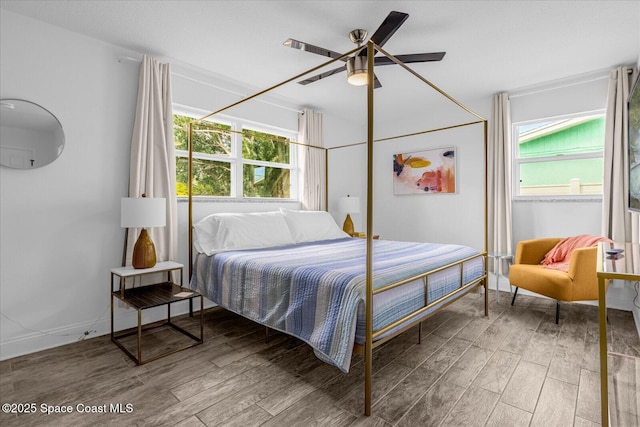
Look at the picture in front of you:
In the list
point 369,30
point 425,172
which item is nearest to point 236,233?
point 369,30

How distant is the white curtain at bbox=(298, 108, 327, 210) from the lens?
4.55 metres

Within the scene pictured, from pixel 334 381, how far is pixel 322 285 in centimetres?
62

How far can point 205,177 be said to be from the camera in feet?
12.1

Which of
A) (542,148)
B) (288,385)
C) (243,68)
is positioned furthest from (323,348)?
(542,148)

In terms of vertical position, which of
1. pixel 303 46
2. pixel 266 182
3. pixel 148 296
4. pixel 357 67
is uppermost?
pixel 303 46

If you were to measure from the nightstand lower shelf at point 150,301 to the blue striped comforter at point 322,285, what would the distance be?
12.3 inches

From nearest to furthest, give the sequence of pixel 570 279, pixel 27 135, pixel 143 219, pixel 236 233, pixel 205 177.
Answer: pixel 27 135 → pixel 143 219 → pixel 570 279 → pixel 236 233 → pixel 205 177

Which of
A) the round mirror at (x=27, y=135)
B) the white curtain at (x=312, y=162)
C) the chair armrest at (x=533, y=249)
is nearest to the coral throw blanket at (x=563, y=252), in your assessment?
the chair armrest at (x=533, y=249)

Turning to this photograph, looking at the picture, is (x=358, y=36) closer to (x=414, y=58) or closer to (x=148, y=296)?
(x=414, y=58)

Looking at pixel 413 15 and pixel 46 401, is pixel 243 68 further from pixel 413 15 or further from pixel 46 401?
pixel 46 401

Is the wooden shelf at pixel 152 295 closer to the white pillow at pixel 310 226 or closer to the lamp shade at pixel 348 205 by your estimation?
the white pillow at pixel 310 226

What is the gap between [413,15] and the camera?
2.44m

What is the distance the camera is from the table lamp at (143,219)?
8.38ft

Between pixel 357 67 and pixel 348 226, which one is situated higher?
pixel 357 67
